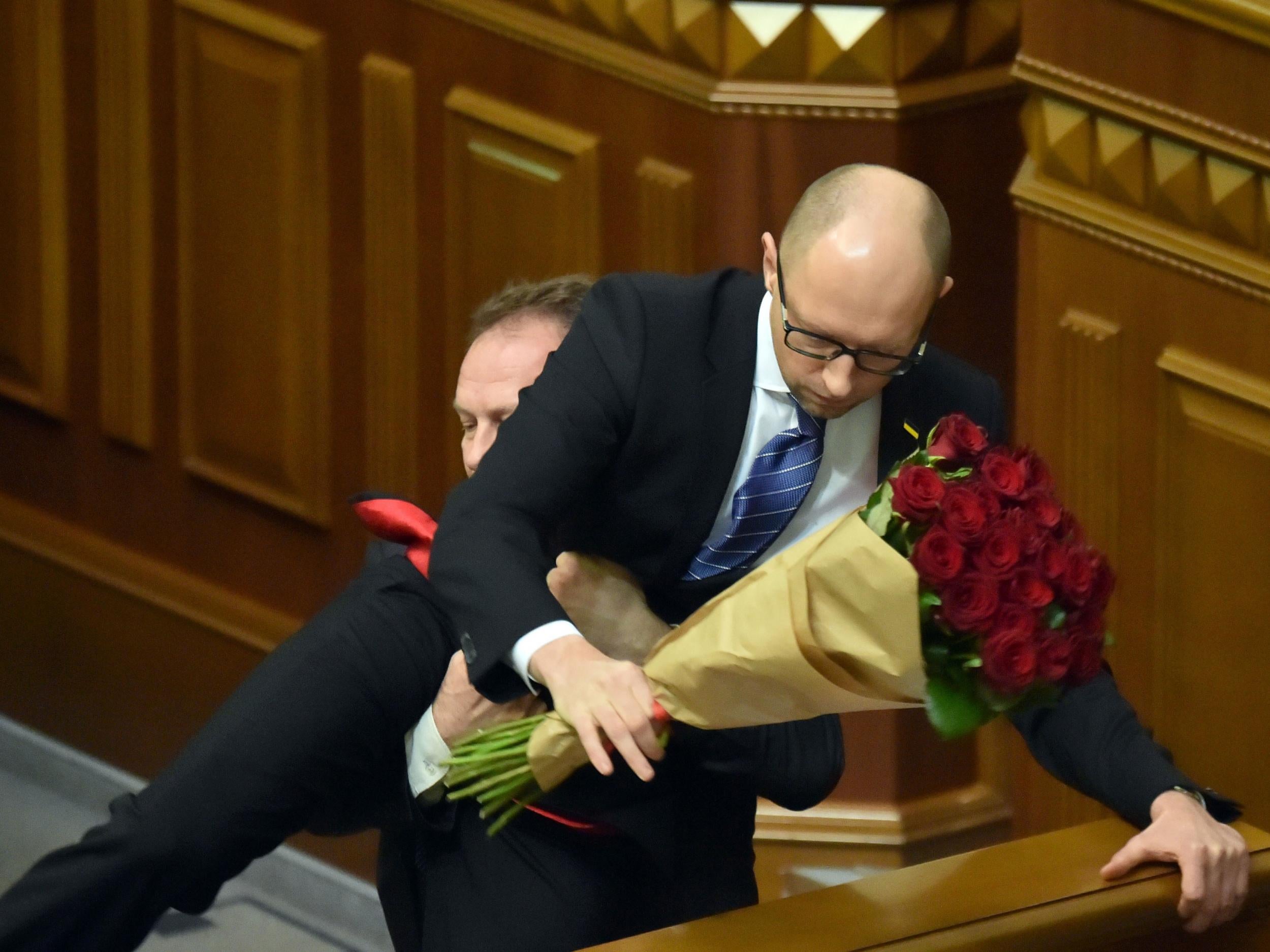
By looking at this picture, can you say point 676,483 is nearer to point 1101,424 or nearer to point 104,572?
point 1101,424

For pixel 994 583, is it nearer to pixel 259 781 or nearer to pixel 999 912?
pixel 999 912

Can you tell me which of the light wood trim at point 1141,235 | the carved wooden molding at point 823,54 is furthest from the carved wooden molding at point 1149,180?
the carved wooden molding at point 823,54

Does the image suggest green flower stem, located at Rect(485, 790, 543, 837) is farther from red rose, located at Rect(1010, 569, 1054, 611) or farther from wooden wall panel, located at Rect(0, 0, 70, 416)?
wooden wall panel, located at Rect(0, 0, 70, 416)

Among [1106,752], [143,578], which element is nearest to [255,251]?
[143,578]

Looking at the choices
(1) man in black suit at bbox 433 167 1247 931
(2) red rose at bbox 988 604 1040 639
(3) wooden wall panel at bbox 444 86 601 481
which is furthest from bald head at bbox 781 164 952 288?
(3) wooden wall panel at bbox 444 86 601 481

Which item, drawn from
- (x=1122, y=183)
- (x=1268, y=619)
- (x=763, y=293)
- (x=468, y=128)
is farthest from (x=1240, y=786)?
(x=468, y=128)

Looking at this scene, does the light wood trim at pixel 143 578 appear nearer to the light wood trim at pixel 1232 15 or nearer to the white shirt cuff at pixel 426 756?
the white shirt cuff at pixel 426 756

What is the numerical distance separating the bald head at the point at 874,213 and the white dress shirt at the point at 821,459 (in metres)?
0.21

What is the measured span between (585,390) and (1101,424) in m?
1.28

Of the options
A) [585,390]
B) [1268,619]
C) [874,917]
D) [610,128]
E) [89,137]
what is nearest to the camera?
[874,917]

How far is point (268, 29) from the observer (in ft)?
13.4

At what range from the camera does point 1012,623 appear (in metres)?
1.92

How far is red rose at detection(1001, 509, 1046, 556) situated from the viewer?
1967 millimetres

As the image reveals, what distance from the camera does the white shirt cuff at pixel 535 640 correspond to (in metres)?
2.15
